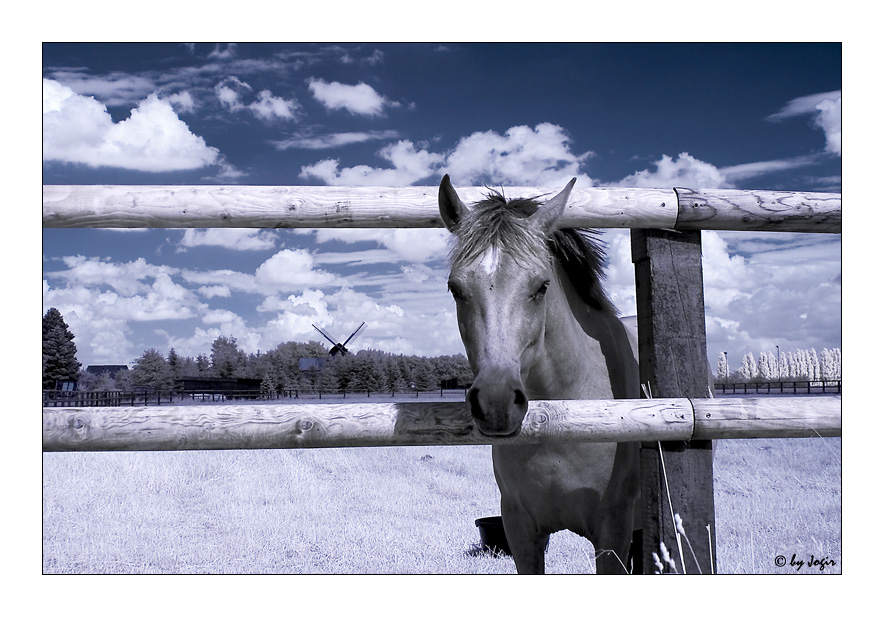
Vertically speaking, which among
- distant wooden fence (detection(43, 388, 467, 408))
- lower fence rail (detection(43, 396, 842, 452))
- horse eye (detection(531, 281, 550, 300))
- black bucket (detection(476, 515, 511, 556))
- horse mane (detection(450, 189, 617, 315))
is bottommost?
distant wooden fence (detection(43, 388, 467, 408))

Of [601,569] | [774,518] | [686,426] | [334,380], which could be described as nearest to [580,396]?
[686,426]

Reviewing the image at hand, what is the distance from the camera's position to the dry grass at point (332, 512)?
209 inches

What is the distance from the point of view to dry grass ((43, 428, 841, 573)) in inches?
209

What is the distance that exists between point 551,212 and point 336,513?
5.59 meters

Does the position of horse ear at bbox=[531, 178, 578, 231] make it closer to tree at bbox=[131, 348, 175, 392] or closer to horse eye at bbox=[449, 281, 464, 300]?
horse eye at bbox=[449, 281, 464, 300]

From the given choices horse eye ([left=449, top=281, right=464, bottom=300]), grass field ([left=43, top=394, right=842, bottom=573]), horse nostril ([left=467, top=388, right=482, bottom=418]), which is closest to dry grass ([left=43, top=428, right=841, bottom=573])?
grass field ([left=43, top=394, right=842, bottom=573])

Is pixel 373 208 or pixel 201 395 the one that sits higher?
pixel 373 208

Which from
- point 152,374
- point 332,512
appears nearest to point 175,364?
point 152,374

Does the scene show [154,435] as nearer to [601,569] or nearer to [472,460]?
[601,569]

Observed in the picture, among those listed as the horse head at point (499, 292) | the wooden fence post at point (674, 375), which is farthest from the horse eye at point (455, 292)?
the wooden fence post at point (674, 375)

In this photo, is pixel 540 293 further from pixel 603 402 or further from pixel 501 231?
pixel 603 402

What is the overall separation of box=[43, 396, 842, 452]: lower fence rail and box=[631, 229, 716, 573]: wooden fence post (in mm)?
178

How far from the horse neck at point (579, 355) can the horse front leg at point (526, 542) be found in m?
0.79

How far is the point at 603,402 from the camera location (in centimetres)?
238
